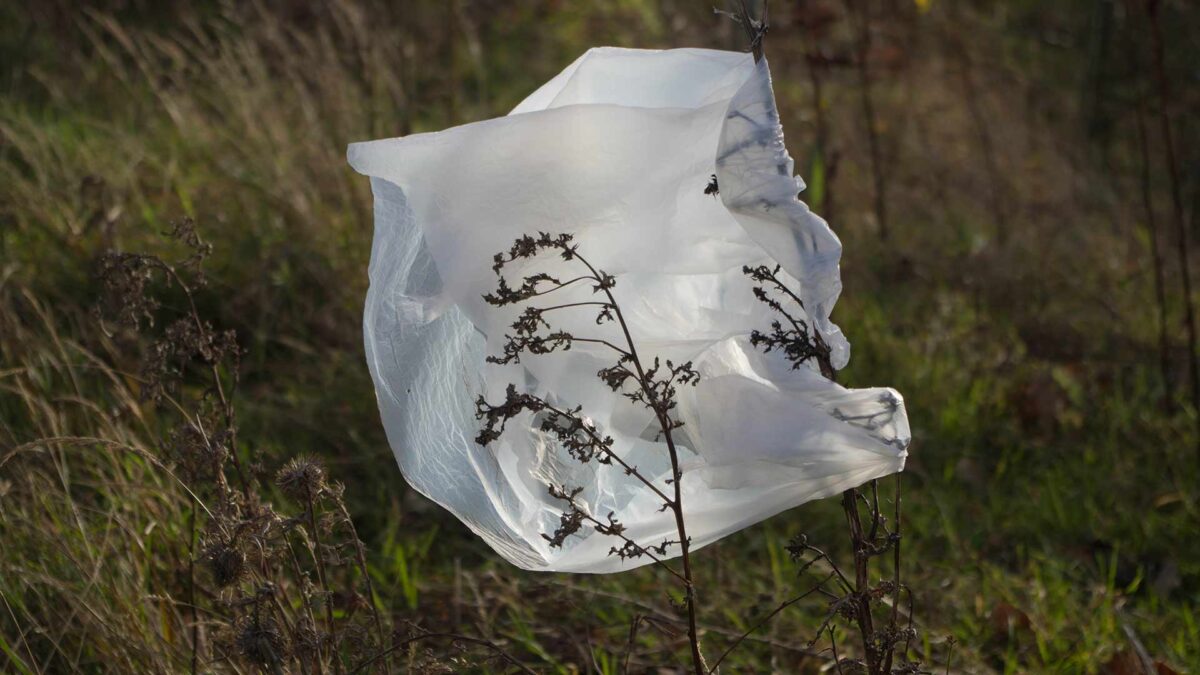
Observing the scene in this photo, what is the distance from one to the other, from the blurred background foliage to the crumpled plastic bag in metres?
0.55

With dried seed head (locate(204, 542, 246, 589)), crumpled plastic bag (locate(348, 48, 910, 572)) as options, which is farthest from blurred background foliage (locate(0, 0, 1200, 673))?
crumpled plastic bag (locate(348, 48, 910, 572))

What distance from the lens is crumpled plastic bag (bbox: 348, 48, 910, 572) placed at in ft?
4.52

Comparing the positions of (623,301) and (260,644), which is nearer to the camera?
(260,644)

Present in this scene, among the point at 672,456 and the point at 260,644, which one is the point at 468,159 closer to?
the point at 672,456

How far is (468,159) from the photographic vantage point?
56.0 inches

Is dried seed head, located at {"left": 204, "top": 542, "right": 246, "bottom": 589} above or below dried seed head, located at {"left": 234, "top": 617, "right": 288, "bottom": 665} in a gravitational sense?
above

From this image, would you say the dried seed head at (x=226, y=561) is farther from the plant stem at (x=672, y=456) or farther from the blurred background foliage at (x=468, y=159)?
the plant stem at (x=672, y=456)

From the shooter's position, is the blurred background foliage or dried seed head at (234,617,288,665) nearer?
dried seed head at (234,617,288,665)

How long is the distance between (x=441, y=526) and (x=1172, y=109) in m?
4.51

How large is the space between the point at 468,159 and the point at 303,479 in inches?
17.4

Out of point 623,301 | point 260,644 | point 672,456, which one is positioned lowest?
point 260,644

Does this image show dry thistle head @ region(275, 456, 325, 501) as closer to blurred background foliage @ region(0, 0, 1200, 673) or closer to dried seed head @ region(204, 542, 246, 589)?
dried seed head @ region(204, 542, 246, 589)

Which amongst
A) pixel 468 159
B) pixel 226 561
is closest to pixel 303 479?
pixel 226 561

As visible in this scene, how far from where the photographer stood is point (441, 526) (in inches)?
108
